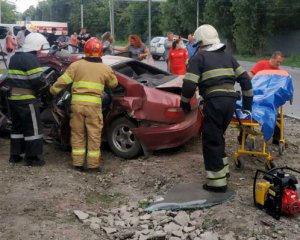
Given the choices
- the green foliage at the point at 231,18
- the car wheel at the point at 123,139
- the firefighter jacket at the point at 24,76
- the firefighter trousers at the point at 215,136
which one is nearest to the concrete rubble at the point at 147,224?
→ the firefighter trousers at the point at 215,136

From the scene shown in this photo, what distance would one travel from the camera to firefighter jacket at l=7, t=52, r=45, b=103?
6055 mm

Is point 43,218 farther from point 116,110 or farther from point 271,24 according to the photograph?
point 271,24

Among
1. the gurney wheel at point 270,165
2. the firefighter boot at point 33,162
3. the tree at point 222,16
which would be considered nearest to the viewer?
the gurney wheel at point 270,165

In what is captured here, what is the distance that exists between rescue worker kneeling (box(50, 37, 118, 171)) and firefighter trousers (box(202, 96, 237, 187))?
158 centimetres

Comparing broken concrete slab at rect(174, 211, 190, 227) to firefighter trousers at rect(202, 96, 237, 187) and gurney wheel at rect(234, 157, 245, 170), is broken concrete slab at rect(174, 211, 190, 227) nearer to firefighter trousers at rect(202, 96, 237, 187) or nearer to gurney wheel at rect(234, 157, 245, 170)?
firefighter trousers at rect(202, 96, 237, 187)

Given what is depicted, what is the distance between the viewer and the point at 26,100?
611 centimetres

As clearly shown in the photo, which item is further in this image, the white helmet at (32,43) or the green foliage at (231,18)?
the green foliage at (231,18)

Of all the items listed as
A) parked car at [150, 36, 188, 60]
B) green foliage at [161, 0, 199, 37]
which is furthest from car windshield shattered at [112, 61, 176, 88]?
green foliage at [161, 0, 199, 37]

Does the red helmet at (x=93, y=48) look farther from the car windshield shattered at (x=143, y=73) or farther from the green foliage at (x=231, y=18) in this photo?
the green foliage at (x=231, y=18)

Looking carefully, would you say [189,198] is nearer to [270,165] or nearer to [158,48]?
[270,165]

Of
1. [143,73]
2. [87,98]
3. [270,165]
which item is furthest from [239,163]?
[143,73]

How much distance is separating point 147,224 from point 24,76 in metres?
2.76

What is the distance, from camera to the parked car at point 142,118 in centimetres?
627

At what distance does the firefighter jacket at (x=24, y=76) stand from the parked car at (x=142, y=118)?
19.8 inches
